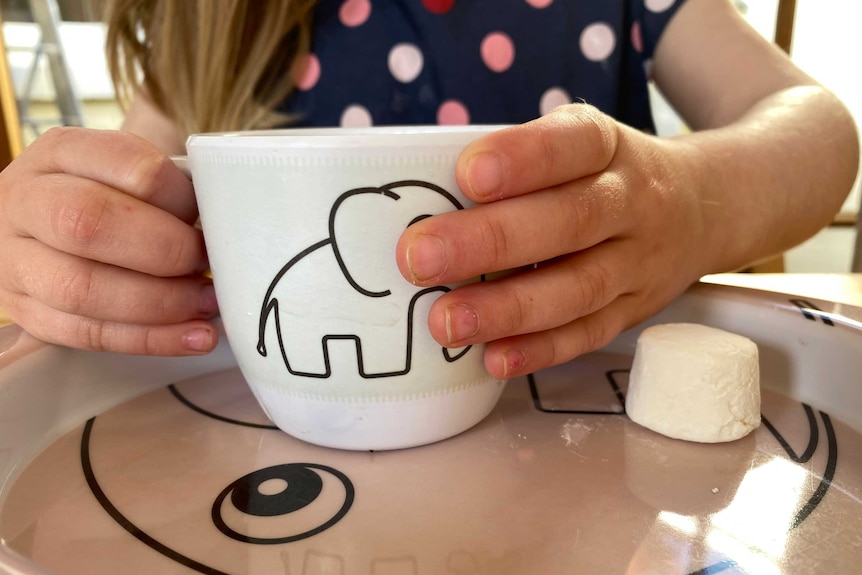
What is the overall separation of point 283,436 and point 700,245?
0.80ft

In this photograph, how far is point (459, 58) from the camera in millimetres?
645

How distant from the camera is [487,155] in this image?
0.22 metres

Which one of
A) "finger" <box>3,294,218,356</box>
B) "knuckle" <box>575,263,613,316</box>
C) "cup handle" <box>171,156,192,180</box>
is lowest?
"finger" <box>3,294,218,356</box>

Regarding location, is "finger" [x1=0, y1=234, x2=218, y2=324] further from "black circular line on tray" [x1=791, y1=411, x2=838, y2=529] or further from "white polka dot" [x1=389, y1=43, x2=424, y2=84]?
"white polka dot" [x1=389, y1=43, x2=424, y2=84]

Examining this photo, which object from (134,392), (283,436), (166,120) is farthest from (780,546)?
(166,120)

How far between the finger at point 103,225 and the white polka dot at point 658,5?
55 centimetres

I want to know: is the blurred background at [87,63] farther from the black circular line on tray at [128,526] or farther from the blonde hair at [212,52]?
the black circular line on tray at [128,526]

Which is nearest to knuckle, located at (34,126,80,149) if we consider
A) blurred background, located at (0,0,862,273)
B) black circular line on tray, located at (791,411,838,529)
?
black circular line on tray, located at (791,411,838,529)

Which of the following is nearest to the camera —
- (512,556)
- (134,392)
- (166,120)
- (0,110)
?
(512,556)

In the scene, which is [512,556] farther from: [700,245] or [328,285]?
[700,245]

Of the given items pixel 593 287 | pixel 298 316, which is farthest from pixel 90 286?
pixel 593 287

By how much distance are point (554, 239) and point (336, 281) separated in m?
0.09

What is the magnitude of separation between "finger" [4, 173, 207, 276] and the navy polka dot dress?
39 cm

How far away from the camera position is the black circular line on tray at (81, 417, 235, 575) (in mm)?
205
